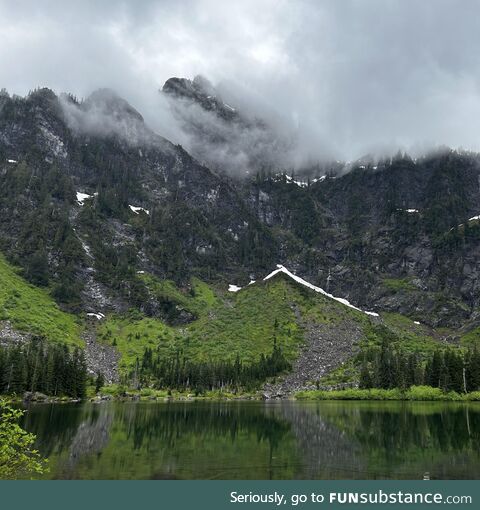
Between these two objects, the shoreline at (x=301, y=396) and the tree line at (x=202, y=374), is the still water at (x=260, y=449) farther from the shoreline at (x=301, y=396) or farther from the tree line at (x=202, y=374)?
the tree line at (x=202, y=374)

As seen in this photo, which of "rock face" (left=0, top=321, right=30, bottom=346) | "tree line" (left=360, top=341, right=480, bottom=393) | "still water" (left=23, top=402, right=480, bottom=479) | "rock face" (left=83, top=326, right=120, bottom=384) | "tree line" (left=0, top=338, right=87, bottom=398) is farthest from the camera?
"rock face" (left=83, top=326, right=120, bottom=384)

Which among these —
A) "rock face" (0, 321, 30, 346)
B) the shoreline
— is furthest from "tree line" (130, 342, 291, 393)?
"rock face" (0, 321, 30, 346)

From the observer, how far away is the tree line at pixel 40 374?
120469mm

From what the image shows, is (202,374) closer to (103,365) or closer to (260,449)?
(103,365)

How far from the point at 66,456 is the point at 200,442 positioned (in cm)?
1364

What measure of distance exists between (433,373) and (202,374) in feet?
236

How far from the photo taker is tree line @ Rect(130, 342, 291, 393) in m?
170

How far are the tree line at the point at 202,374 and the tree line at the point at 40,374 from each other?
32.6 metres

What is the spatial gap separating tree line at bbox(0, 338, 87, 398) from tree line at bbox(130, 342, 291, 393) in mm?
32566

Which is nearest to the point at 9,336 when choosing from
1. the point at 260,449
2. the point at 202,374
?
the point at 202,374

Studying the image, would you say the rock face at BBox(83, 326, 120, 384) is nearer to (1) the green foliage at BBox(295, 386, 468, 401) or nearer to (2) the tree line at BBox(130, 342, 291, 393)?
(2) the tree line at BBox(130, 342, 291, 393)

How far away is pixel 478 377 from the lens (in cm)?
13788

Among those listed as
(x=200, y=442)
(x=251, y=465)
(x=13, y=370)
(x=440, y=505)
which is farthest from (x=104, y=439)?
(x=13, y=370)

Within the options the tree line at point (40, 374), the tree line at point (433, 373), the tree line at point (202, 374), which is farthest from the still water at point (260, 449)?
the tree line at point (202, 374)
